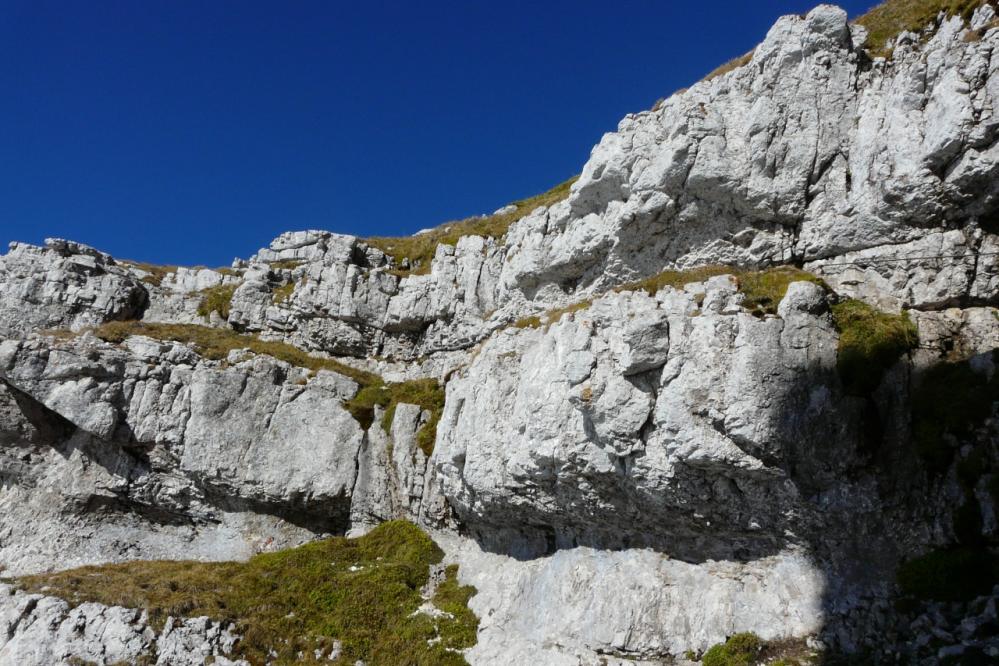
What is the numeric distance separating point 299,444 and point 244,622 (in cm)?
877

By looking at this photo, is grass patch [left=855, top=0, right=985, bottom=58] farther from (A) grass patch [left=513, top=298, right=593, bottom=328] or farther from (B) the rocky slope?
(A) grass patch [left=513, top=298, right=593, bottom=328]

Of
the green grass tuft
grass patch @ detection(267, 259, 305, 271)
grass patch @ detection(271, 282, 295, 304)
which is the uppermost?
grass patch @ detection(267, 259, 305, 271)

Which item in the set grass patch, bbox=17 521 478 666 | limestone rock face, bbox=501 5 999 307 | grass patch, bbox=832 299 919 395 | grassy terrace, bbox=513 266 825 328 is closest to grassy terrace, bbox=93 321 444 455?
→ grass patch, bbox=17 521 478 666

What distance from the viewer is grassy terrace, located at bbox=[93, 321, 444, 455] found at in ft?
93.8

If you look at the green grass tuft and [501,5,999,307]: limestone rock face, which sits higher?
[501,5,999,307]: limestone rock face

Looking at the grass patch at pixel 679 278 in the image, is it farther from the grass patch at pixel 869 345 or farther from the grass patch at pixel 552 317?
the grass patch at pixel 869 345

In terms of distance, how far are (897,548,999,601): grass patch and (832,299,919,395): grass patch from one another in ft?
13.4

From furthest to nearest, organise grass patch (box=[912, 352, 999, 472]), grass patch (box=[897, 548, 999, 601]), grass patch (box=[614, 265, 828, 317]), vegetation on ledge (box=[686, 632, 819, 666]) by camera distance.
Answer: grass patch (box=[614, 265, 828, 317]), vegetation on ledge (box=[686, 632, 819, 666]), grass patch (box=[912, 352, 999, 472]), grass patch (box=[897, 548, 999, 601])

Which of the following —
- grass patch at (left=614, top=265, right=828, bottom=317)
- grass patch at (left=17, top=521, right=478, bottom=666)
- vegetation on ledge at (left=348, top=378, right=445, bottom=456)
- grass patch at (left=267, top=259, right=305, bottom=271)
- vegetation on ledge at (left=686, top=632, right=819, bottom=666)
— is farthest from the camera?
grass patch at (left=267, top=259, right=305, bottom=271)

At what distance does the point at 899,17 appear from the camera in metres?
20.9

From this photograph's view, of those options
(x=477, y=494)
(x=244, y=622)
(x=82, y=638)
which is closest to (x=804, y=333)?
(x=477, y=494)

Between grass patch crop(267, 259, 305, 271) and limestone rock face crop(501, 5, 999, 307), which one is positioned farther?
grass patch crop(267, 259, 305, 271)

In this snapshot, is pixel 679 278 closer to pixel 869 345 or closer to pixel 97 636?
pixel 869 345

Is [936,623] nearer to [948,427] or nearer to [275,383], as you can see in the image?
[948,427]
